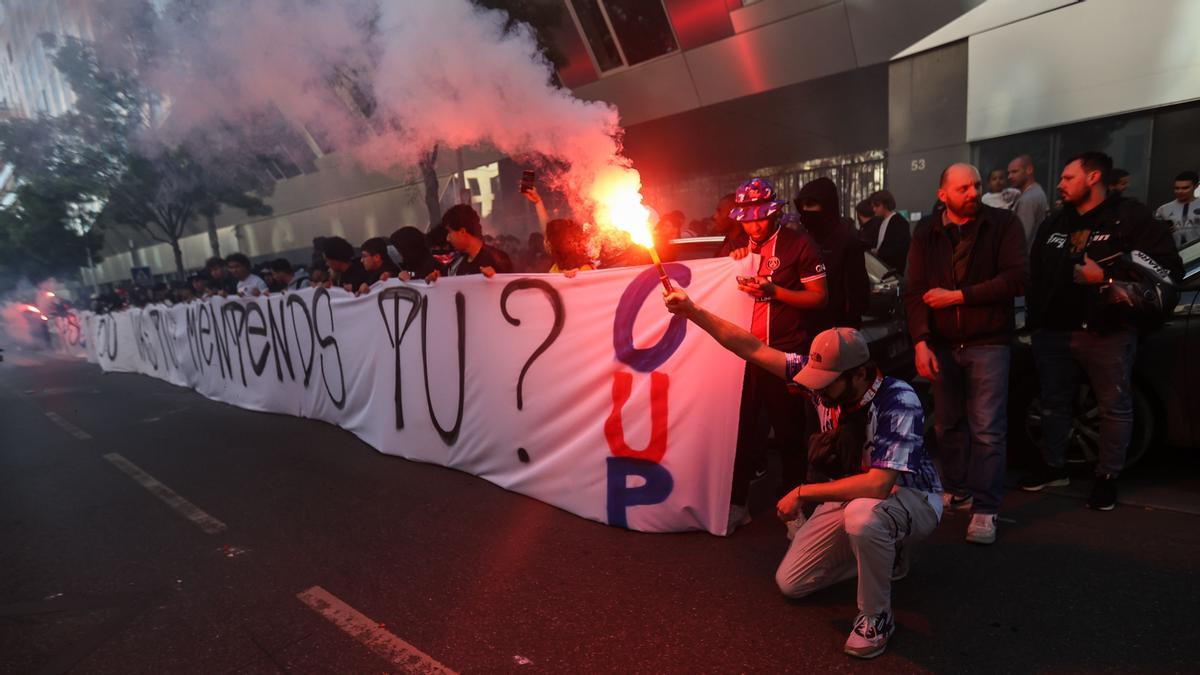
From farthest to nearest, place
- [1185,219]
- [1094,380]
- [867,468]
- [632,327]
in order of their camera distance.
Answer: [1185,219] → [632,327] → [1094,380] → [867,468]

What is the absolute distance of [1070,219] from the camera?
3.46 meters

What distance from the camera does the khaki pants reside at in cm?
241

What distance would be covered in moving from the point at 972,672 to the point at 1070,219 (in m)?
2.46

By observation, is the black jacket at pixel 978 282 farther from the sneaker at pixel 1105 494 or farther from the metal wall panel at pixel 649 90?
the metal wall panel at pixel 649 90

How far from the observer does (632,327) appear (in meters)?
3.75

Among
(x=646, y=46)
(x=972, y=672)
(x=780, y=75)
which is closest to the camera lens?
(x=972, y=672)

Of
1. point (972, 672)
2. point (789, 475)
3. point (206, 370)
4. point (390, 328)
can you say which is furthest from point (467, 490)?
point (206, 370)

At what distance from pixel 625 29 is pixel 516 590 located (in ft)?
42.5

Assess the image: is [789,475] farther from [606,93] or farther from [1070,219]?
[606,93]

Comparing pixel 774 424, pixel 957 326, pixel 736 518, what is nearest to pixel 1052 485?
pixel 957 326

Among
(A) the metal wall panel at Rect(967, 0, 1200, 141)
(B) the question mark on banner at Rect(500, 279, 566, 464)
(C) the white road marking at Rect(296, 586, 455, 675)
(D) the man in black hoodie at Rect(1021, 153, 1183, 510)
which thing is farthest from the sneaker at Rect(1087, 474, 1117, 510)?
(A) the metal wall panel at Rect(967, 0, 1200, 141)

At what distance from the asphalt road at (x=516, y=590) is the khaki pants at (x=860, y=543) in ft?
0.45

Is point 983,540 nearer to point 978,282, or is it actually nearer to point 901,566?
point 901,566

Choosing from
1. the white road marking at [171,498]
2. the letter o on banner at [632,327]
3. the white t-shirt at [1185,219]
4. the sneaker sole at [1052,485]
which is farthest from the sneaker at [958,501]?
the white t-shirt at [1185,219]
